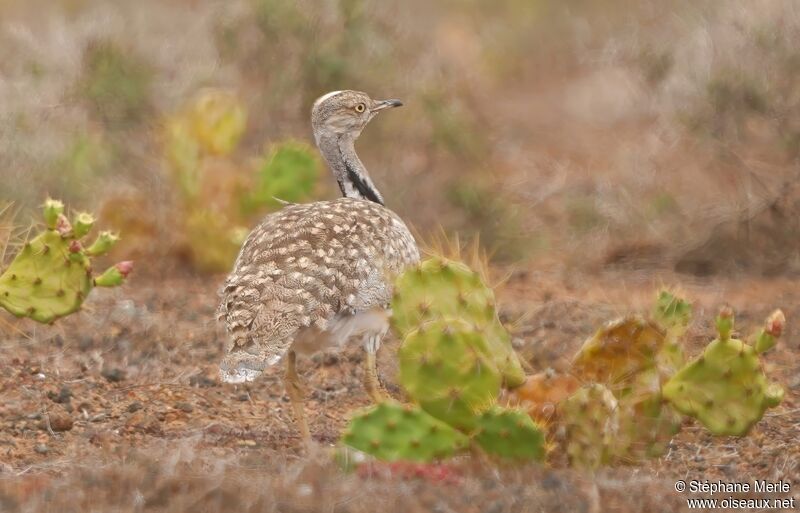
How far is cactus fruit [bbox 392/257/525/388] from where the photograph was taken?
5.23 meters

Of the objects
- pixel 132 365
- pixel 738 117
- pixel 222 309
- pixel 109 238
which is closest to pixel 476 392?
pixel 222 309

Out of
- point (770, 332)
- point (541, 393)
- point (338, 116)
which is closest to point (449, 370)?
point (541, 393)

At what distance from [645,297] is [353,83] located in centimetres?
265

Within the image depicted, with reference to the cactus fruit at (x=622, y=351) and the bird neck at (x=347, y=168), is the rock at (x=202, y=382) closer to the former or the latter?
the bird neck at (x=347, y=168)

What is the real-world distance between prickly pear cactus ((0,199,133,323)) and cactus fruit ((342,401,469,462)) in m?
1.82

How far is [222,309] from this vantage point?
18.7ft

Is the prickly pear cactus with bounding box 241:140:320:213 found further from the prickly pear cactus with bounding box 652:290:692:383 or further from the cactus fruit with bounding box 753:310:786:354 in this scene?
the cactus fruit with bounding box 753:310:786:354

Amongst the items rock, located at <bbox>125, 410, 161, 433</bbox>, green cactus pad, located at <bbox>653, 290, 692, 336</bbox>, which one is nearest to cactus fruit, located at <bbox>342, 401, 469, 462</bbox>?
green cactus pad, located at <bbox>653, 290, 692, 336</bbox>

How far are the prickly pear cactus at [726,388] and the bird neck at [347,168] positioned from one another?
2.26 meters

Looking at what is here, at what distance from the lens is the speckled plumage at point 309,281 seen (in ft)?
18.0

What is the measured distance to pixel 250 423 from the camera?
20.9 ft

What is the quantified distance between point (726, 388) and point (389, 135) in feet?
16.9

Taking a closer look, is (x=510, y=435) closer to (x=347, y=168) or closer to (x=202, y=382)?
(x=202, y=382)

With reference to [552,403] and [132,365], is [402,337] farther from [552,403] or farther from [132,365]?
[132,365]
